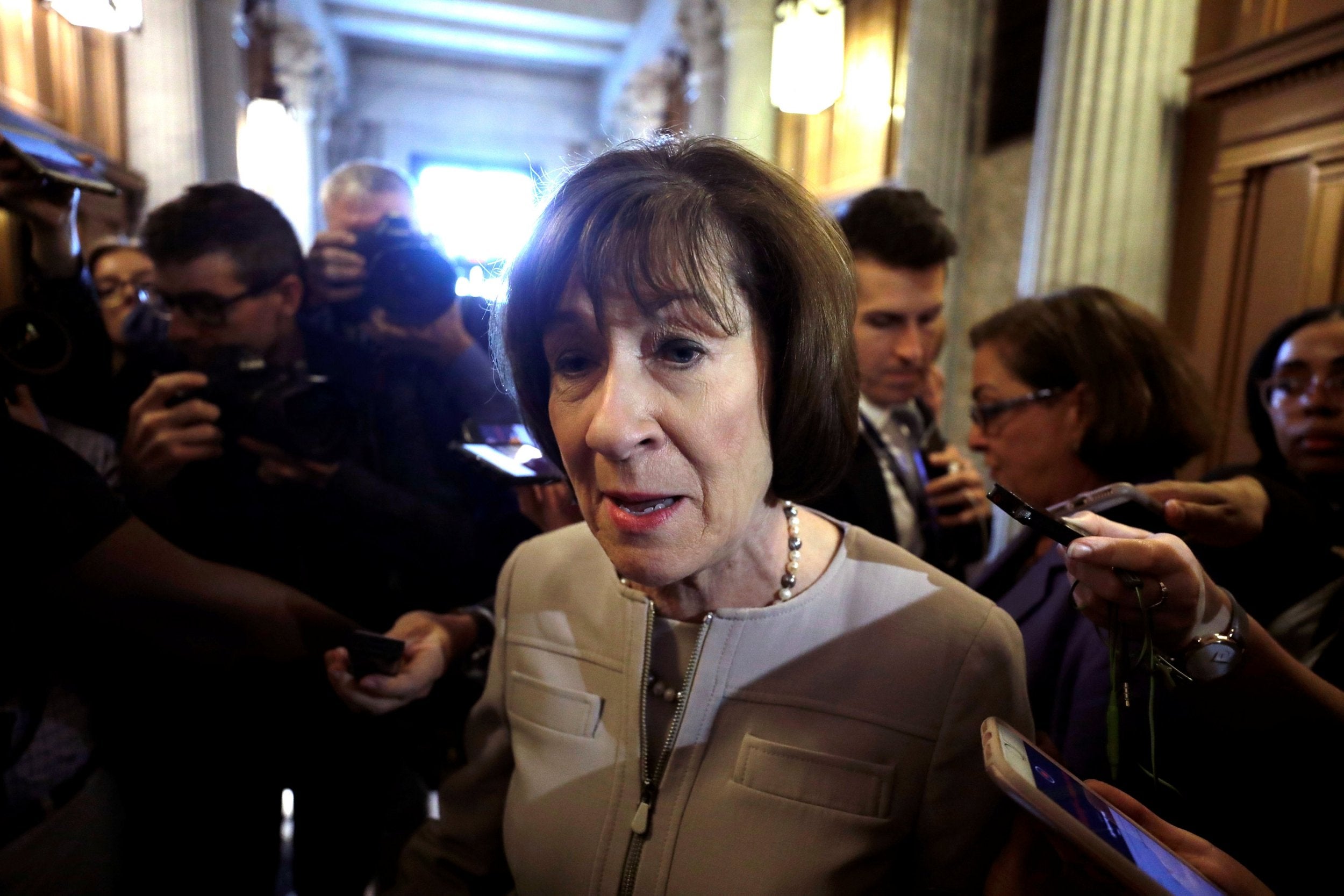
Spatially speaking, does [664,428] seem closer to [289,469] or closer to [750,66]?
[289,469]

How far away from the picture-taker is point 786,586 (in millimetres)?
962

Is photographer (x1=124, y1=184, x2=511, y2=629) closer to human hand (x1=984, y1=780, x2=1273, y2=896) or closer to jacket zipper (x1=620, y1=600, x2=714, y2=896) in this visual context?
jacket zipper (x1=620, y1=600, x2=714, y2=896)

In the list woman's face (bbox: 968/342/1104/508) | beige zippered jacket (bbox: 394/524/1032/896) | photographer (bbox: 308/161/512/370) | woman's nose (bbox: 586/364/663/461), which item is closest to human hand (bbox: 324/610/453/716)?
beige zippered jacket (bbox: 394/524/1032/896)

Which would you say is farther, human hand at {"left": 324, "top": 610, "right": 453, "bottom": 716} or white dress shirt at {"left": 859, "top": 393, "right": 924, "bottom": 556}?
white dress shirt at {"left": 859, "top": 393, "right": 924, "bottom": 556}

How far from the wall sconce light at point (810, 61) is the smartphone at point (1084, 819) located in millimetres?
3954

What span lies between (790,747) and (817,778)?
5 centimetres

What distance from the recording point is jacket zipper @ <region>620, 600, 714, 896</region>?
91 cm

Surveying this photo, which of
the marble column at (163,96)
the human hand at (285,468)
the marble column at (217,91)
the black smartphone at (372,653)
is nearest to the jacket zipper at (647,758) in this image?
the black smartphone at (372,653)

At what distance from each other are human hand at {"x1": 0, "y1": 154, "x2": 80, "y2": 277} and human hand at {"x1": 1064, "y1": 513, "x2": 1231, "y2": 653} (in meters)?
1.41

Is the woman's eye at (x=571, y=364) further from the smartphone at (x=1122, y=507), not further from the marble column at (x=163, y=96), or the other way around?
the marble column at (x=163, y=96)

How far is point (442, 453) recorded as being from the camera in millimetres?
1404

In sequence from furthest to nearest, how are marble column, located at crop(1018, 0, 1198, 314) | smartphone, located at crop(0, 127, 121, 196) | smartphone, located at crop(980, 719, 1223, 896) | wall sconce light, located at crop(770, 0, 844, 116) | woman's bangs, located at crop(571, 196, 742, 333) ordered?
wall sconce light, located at crop(770, 0, 844, 116)
marble column, located at crop(1018, 0, 1198, 314)
smartphone, located at crop(0, 127, 121, 196)
woman's bangs, located at crop(571, 196, 742, 333)
smartphone, located at crop(980, 719, 1223, 896)

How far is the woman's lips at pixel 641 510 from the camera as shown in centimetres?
81

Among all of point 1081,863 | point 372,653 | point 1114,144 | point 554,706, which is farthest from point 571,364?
point 1114,144
